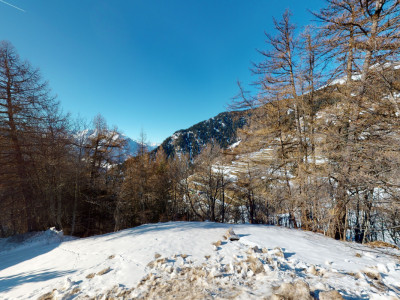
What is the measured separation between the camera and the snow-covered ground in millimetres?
2297

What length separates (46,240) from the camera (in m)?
6.97

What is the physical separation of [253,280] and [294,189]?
5406 millimetres

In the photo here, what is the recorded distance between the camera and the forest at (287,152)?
12.5 feet

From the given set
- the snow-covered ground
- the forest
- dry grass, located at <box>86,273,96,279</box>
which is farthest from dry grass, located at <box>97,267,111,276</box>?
the forest

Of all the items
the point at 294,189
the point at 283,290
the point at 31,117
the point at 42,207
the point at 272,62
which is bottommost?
the point at 42,207

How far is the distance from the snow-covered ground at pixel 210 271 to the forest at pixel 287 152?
40.3 inches

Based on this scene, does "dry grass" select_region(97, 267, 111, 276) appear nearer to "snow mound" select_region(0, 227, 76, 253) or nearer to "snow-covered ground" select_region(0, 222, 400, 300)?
"snow-covered ground" select_region(0, 222, 400, 300)

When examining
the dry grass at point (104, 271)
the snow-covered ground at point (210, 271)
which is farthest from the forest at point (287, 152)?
the dry grass at point (104, 271)

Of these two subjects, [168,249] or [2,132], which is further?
[2,132]

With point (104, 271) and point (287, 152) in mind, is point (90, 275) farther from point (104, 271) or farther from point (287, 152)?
point (287, 152)

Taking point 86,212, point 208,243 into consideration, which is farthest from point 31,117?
point 208,243

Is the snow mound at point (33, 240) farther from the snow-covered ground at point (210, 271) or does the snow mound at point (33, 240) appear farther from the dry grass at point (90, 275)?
the dry grass at point (90, 275)

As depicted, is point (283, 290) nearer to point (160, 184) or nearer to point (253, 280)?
point (253, 280)

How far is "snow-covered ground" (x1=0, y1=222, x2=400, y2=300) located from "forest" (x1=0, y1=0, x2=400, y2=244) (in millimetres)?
A: 1024
